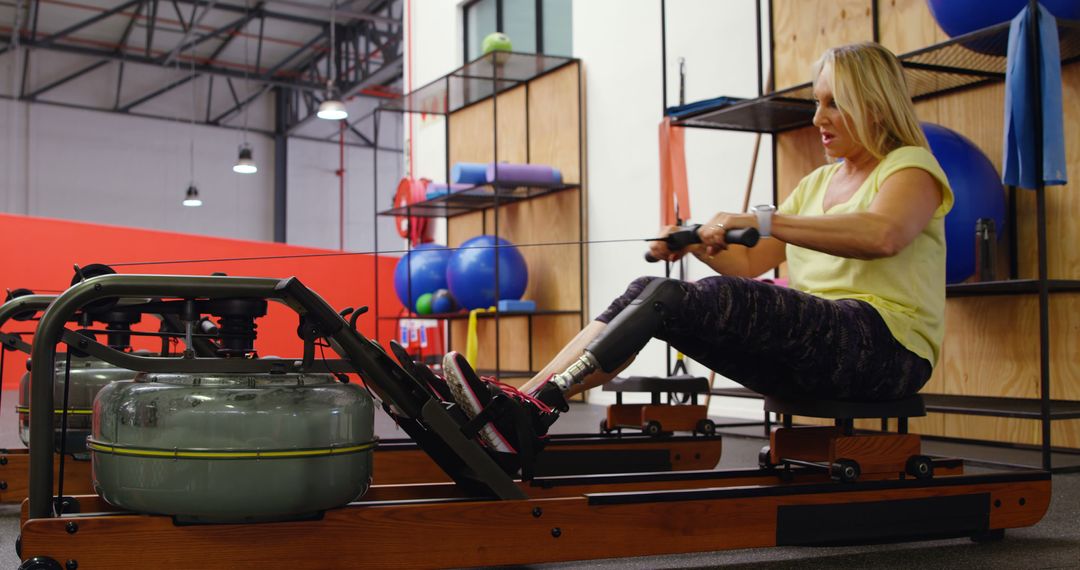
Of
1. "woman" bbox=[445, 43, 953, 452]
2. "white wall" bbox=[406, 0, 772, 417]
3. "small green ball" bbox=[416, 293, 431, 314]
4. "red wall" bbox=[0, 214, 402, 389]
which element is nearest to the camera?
"woman" bbox=[445, 43, 953, 452]

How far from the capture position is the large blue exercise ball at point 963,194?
3203 mm

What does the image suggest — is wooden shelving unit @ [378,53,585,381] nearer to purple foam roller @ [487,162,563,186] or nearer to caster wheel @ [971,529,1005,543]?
purple foam roller @ [487,162,563,186]

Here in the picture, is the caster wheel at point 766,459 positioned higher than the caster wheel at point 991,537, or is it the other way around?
the caster wheel at point 766,459

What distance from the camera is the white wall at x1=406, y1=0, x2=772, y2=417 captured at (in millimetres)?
4836

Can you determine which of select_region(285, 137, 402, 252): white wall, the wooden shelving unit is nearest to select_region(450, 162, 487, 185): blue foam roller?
the wooden shelving unit

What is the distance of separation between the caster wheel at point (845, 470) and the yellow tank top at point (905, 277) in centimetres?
25

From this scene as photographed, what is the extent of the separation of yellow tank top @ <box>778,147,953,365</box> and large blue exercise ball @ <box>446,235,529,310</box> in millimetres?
4283

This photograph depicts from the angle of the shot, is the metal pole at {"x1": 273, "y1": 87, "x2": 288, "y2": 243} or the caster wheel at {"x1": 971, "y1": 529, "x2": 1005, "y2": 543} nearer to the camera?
the caster wheel at {"x1": 971, "y1": 529, "x2": 1005, "y2": 543}

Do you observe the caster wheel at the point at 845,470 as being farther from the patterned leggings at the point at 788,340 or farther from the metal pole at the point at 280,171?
the metal pole at the point at 280,171

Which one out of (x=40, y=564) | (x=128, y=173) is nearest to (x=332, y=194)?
(x=128, y=173)

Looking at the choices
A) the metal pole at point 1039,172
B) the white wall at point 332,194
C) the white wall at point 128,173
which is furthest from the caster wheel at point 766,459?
the white wall at point 332,194

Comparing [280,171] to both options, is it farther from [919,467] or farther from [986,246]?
[919,467]

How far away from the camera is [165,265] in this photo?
7.69 metres

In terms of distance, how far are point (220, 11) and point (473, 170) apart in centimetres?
815
